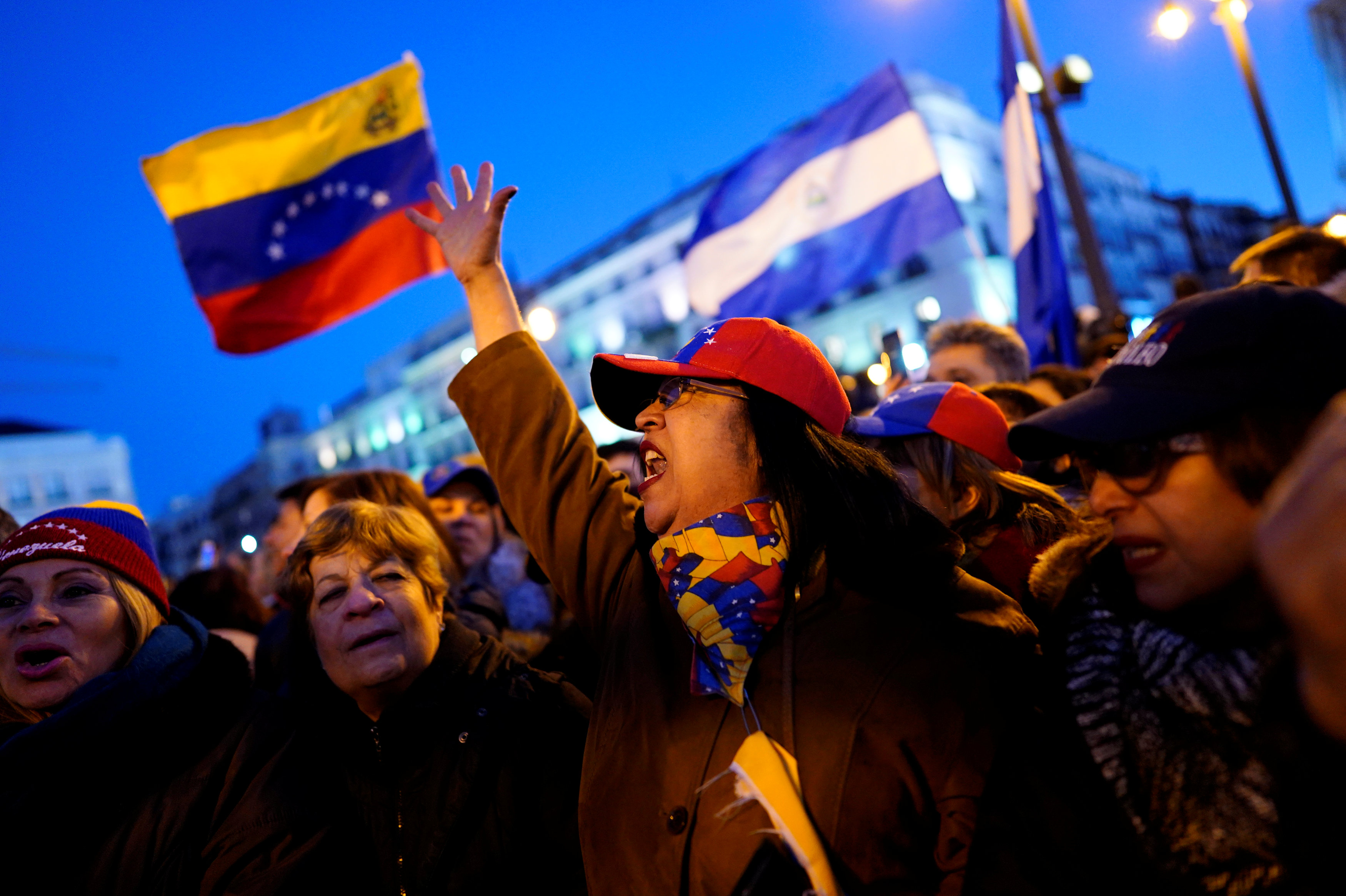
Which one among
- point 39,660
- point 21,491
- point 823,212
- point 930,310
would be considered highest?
point 21,491

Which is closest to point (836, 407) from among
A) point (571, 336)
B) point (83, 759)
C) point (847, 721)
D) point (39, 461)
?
point (847, 721)

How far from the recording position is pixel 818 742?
1710 millimetres

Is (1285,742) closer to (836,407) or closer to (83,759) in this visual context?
(836,407)

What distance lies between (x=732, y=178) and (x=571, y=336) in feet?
145

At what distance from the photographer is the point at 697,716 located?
6.18 feet

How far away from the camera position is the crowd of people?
54.2 inches

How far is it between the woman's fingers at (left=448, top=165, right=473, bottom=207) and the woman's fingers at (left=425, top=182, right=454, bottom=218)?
0.03 meters

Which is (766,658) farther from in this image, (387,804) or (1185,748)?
(387,804)

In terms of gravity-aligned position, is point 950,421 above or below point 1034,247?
below

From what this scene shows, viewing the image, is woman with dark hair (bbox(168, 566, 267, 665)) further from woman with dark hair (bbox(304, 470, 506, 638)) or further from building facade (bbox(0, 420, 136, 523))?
building facade (bbox(0, 420, 136, 523))

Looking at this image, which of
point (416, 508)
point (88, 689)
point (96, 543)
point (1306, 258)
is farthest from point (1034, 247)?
point (88, 689)

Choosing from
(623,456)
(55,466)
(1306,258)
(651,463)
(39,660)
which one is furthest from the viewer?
(55,466)

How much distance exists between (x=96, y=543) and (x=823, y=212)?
6426mm

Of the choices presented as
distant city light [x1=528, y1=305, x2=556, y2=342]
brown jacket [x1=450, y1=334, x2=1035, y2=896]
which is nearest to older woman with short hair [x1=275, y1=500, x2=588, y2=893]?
brown jacket [x1=450, y1=334, x2=1035, y2=896]
